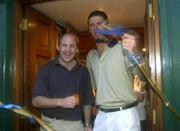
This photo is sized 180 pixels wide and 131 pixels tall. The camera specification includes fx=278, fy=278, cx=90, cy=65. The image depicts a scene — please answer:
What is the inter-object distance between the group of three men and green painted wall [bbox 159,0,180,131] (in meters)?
0.30

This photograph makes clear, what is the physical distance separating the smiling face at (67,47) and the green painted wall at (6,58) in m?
0.56

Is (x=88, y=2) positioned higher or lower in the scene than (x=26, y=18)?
higher

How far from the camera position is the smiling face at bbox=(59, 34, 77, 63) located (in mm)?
2061

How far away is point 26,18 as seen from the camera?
263 cm

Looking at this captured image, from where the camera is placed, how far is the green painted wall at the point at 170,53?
1.92 meters

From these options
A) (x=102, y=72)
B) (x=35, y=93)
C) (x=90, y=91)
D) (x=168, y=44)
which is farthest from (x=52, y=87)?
(x=168, y=44)

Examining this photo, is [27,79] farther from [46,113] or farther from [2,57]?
[46,113]

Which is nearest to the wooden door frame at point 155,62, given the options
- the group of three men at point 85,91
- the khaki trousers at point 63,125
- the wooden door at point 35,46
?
the group of three men at point 85,91

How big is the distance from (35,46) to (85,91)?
97cm

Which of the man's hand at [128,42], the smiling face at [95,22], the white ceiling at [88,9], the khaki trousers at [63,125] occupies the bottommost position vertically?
the khaki trousers at [63,125]

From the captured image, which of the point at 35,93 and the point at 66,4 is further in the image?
the point at 66,4

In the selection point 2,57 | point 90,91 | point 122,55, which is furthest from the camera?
point 2,57

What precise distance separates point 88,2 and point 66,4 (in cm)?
24

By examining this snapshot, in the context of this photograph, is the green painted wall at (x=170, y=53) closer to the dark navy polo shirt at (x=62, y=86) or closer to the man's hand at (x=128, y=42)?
the dark navy polo shirt at (x=62, y=86)
